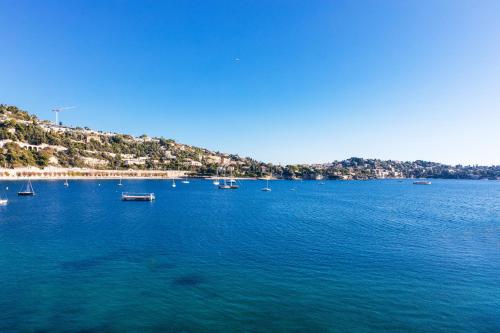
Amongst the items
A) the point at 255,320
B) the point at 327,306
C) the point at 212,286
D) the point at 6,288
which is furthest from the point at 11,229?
the point at 327,306

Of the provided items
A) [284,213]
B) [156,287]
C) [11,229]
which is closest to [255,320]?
[156,287]

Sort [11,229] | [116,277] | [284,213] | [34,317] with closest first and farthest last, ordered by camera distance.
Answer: [34,317] → [116,277] → [11,229] → [284,213]

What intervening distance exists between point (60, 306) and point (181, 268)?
12.3 m

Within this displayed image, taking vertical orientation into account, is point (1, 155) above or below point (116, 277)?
above

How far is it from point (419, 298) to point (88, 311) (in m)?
26.9

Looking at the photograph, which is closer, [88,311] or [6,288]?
[88,311]

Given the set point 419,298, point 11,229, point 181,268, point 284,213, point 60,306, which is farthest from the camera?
point 284,213

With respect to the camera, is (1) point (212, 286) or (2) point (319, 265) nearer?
(1) point (212, 286)

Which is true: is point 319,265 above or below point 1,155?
below

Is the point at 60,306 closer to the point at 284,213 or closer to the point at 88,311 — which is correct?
the point at 88,311

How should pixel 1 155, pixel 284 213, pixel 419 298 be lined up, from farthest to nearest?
pixel 1 155 < pixel 284 213 < pixel 419 298

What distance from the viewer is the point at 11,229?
53531 mm

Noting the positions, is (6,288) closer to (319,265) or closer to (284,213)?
(319,265)

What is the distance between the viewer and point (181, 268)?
3416cm
